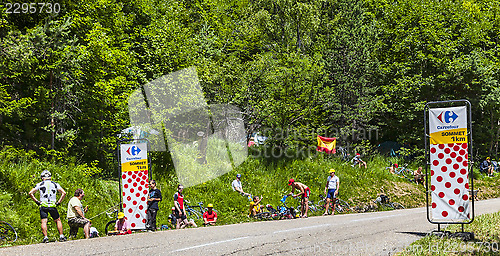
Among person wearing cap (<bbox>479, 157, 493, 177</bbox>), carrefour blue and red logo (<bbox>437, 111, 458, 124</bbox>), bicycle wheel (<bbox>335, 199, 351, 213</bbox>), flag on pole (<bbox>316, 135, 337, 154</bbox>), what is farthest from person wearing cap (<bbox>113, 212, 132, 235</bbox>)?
person wearing cap (<bbox>479, 157, 493, 177</bbox>)

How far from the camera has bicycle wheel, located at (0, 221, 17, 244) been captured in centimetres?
1262

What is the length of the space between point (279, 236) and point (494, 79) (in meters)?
29.8

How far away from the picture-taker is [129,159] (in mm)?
13328

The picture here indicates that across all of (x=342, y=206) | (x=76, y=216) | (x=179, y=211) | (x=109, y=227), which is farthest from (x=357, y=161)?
(x=76, y=216)

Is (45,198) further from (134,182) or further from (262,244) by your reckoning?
(262,244)

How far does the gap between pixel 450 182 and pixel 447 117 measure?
144cm

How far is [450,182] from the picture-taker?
9789 millimetres

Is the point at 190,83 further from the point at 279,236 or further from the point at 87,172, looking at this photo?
the point at 279,236

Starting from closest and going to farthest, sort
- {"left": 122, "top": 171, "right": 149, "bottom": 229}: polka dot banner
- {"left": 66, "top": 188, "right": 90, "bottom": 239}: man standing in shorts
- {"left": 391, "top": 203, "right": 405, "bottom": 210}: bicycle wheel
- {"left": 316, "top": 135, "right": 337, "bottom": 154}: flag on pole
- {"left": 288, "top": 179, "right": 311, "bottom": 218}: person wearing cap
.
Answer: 1. {"left": 66, "top": 188, "right": 90, "bottom": 239}: man standing in shorts
2. {"left": 122, "top": 171, "right": 149, "bottom": 229}: polka dot banner
3. {"left": 288, "top": 179, "right": 311, "bottom": 218}: person wearing cap
4. {"left": 391, "top": 203, "right": 405, "bottom": 210}: bicycle wheel
5. {"left": 316, "top": 135, "right": 337, "bottom": 154}: flag on pole

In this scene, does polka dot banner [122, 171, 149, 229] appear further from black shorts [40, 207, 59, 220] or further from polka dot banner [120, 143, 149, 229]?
black shorts [40, 207, 59, 220]

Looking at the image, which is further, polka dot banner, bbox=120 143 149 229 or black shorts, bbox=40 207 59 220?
polka dot banner, bbox=120 143 149 229

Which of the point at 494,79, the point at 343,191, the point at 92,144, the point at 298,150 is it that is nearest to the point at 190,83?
the point at 92,144

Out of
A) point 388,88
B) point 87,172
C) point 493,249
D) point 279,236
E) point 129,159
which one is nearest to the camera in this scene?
point 493,249

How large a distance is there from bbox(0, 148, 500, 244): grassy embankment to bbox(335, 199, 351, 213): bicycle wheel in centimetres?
125
